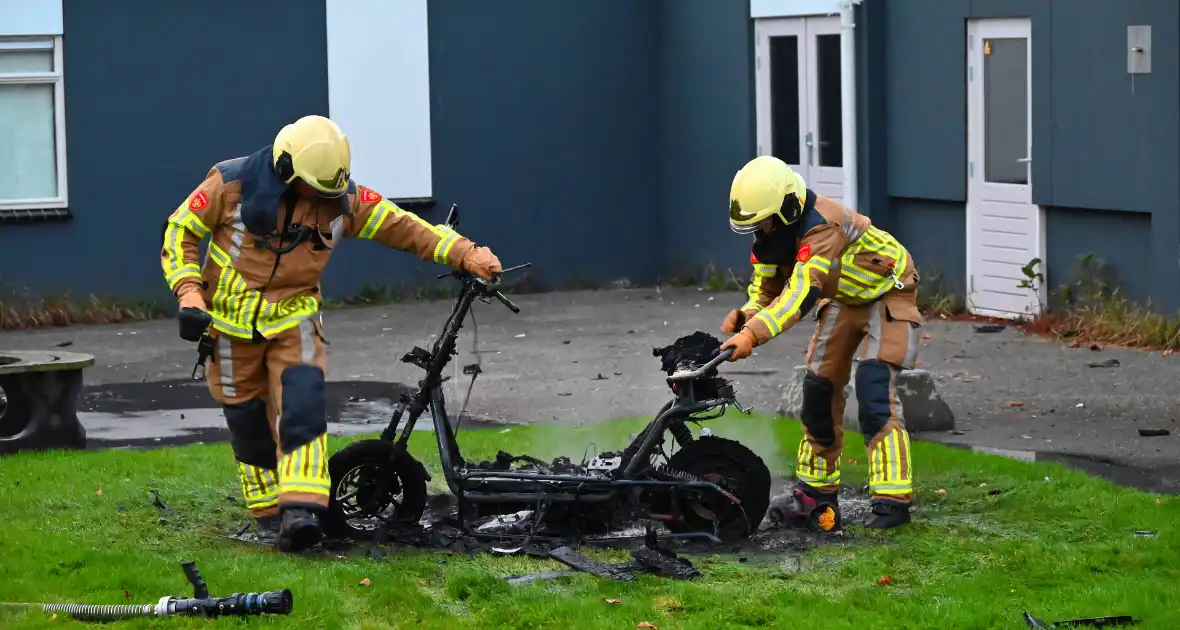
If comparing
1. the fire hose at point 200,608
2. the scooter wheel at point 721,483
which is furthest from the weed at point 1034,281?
the fire hose at point 200,608

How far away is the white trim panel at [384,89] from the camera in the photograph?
18.0 metres

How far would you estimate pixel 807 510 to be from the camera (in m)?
8.33

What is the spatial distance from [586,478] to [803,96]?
35.0 ft

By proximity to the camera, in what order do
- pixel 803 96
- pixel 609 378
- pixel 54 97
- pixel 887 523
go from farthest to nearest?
pixel 803 96, pixel 54 97, pixel 609 378, pixel 887 523

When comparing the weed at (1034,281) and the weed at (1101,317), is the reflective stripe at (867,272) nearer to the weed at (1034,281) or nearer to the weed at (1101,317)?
the weed at (1101,317)

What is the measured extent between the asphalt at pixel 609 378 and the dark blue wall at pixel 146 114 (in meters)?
0.82

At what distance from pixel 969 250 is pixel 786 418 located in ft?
17.7

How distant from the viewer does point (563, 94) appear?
18.9 meters

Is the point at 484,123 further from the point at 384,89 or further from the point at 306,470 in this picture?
the point at 306,470

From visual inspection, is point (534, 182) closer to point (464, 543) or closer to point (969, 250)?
point (969, 250)

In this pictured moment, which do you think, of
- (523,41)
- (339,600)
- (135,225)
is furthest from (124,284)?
(339,600)

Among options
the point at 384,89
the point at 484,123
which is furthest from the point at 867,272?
the point at 484,123

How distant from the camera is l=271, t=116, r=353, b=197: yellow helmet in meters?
7.61

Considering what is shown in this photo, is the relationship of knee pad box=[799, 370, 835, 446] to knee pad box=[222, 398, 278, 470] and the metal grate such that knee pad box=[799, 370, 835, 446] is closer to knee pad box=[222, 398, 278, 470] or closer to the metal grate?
knee pad box=[222, 398, 278, 470]
